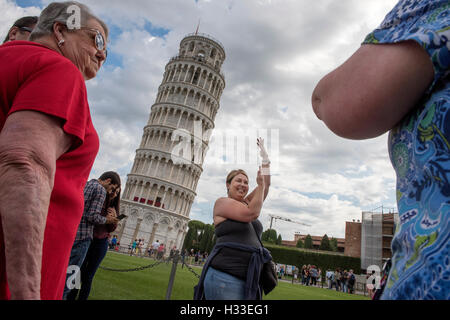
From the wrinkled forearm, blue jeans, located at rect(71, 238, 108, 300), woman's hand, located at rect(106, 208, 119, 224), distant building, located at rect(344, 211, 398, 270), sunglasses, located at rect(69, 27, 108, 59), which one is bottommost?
blue jeans, located at rect(71, 238, 108, 300)

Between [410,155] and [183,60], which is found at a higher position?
[183,60]

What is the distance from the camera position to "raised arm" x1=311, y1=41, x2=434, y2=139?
0.60 meters

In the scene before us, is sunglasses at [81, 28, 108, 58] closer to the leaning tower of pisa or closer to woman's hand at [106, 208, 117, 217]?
woman's hand at [106, 208, 117, 217]

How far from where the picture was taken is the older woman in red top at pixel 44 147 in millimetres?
698

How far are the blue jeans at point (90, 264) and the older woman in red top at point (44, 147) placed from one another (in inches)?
135

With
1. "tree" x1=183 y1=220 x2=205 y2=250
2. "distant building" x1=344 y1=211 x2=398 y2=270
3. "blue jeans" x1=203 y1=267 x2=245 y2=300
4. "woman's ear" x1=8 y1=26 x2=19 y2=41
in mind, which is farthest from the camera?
"tree" x1=183 y1=220 x2=205 y2=250

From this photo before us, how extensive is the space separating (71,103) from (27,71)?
0.20 metres

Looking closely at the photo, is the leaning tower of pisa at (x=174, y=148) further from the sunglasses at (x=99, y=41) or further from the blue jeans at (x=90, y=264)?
the sunglasses at (x=99, y=41)

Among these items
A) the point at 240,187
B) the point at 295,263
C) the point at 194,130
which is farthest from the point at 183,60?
the point at 240,187

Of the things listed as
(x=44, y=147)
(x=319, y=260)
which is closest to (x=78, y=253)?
(x=44, y=147)

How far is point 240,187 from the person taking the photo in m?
3.21

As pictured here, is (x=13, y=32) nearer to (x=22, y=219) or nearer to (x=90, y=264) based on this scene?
(x=22, y=219)

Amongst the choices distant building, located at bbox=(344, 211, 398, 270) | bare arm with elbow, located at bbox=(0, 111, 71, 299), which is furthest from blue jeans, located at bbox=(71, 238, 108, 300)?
distant building, located at bbox=(344, 211, 398, 270)
